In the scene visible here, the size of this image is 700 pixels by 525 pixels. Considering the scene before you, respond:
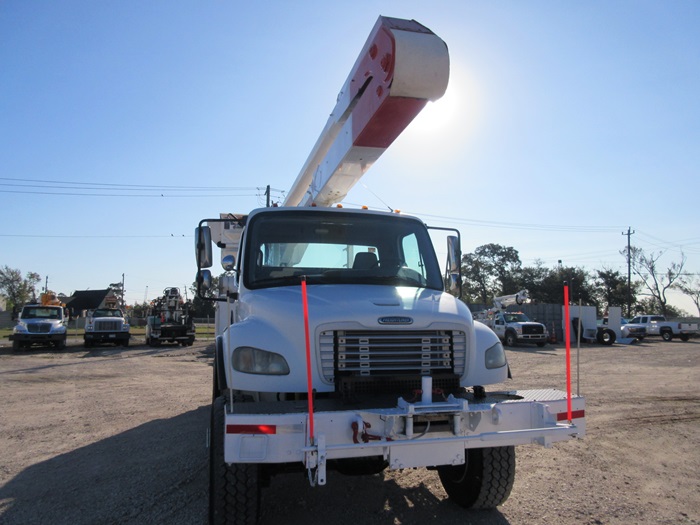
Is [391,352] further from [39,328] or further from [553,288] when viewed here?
[553,288]

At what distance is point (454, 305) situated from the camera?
4.17 meters

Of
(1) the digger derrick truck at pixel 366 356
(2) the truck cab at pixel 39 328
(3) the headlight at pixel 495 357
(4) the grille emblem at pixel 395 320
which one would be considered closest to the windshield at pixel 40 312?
(2) the truck cab at pixel 39 328

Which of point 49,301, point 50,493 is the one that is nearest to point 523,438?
point 50,493

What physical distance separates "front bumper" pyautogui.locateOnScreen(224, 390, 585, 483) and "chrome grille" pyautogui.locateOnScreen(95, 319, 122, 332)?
81.5ft

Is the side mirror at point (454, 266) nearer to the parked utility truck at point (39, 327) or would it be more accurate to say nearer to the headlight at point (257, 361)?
the headlight at point (257, 361)

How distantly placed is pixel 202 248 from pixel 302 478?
2.44 m

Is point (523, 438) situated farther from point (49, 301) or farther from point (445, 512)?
point (49, 301)

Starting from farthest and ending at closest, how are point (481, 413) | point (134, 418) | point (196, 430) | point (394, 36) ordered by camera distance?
point (134, 418), point (196, 430), point (394, 36), point (481, 413)

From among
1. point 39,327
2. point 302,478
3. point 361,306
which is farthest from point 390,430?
point 39,327

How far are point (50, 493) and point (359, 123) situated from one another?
446cm

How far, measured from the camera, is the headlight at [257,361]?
3459 mm

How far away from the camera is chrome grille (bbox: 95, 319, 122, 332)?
25.2 meters

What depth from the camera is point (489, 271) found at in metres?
75.1

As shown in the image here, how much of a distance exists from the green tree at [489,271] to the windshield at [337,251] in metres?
67.1
